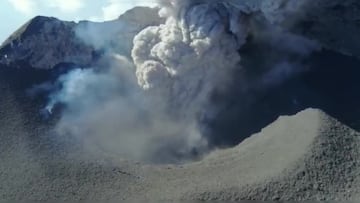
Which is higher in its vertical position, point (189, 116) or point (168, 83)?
point (168, 83)

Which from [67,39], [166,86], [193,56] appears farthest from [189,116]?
[67,39]

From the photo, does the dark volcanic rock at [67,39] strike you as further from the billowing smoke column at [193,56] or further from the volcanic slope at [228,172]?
the volcanic slope at [228,172]

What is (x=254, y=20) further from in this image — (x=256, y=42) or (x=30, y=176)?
(x=30, y=176)

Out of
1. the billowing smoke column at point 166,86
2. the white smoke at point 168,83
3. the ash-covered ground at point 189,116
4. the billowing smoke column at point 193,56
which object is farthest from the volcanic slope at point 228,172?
the billowing smoke column at point 193,56

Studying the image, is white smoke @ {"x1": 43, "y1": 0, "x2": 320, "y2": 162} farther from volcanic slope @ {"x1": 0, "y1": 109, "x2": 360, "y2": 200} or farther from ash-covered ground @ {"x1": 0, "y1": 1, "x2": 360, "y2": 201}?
volcanic slope @ {"x1": 0, "y1": 109, "x2": 360, "y2": 200}

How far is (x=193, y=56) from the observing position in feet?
150

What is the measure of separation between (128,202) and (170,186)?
2.21 meters

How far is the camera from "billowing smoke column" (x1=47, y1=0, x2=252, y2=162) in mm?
44250

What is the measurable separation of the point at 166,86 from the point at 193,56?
2.39m

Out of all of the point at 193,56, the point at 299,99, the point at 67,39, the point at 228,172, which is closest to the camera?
the point at 228,172

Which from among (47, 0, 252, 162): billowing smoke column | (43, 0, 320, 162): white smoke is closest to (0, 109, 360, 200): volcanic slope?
(43, 0, 320, 162): white smoke

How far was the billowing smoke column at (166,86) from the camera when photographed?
145ft

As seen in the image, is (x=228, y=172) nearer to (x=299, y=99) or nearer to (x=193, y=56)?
(x=299, y=99)

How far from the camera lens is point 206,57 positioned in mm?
45656
